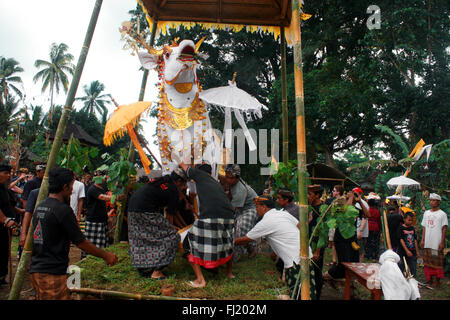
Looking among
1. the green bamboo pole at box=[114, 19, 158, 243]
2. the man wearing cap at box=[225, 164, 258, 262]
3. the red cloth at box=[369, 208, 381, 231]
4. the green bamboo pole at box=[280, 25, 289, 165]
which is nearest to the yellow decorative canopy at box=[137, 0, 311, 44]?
the green bamboo pole at box=[280, 25, 289, 165]

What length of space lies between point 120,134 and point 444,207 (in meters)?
7.86

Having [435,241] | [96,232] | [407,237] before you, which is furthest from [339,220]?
[435,241]

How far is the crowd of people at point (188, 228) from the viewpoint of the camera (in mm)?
2814

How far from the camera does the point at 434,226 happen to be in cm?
675

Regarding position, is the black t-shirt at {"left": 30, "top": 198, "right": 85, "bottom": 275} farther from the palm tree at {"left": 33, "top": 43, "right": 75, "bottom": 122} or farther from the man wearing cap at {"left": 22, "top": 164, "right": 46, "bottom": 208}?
the palm tree at {"left": 33, "top": 43, "right": 75, "bottom": 122}

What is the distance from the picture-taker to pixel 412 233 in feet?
21.0

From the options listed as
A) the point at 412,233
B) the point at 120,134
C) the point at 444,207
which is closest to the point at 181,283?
the point at 120,134

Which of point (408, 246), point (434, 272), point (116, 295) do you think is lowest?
point (434, 272)

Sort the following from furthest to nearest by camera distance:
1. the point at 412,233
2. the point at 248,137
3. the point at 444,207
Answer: the point at 444,207 < the point at 412,233 < the point at 248,137

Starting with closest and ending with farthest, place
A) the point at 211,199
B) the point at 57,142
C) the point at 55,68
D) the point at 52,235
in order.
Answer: the point at 52,235, the point at 57,142, the point at 211,199, the point at 55,68

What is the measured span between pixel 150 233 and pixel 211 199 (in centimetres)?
93

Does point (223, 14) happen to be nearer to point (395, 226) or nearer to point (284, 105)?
point (284, 105)

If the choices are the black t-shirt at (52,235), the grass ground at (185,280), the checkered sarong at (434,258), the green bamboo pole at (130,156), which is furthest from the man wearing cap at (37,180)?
the checkered sarong at (434,258)
